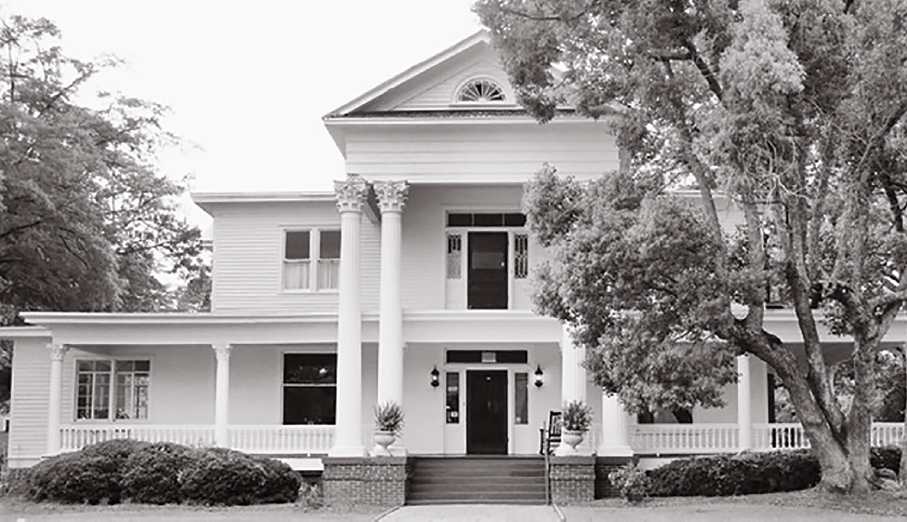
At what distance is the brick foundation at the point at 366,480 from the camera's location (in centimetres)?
2475

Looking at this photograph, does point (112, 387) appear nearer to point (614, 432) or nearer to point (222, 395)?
point (222, 395)

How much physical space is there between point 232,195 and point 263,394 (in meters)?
5.27

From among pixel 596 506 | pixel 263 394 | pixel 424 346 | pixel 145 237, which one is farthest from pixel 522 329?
pixel 145 237

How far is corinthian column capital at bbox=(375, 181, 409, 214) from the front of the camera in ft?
87.2

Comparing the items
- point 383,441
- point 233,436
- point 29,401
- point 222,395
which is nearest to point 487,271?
point 383,441

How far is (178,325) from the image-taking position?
29562mm

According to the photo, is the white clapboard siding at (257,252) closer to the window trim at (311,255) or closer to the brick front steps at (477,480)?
the window trim at (311,255)

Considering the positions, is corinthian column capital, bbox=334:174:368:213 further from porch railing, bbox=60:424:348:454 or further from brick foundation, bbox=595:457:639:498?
brick foundation, bbox=595:457:639:498

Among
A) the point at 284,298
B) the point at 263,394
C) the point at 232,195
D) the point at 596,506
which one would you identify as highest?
the point at 232,195

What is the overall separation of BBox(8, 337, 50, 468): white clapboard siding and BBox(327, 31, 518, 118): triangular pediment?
11.1 metres

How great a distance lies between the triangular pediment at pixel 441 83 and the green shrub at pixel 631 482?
866 centimetres

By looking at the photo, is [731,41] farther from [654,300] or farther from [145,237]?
[145,237]

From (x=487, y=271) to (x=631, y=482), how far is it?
26.2 ft

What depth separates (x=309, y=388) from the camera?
101ft
